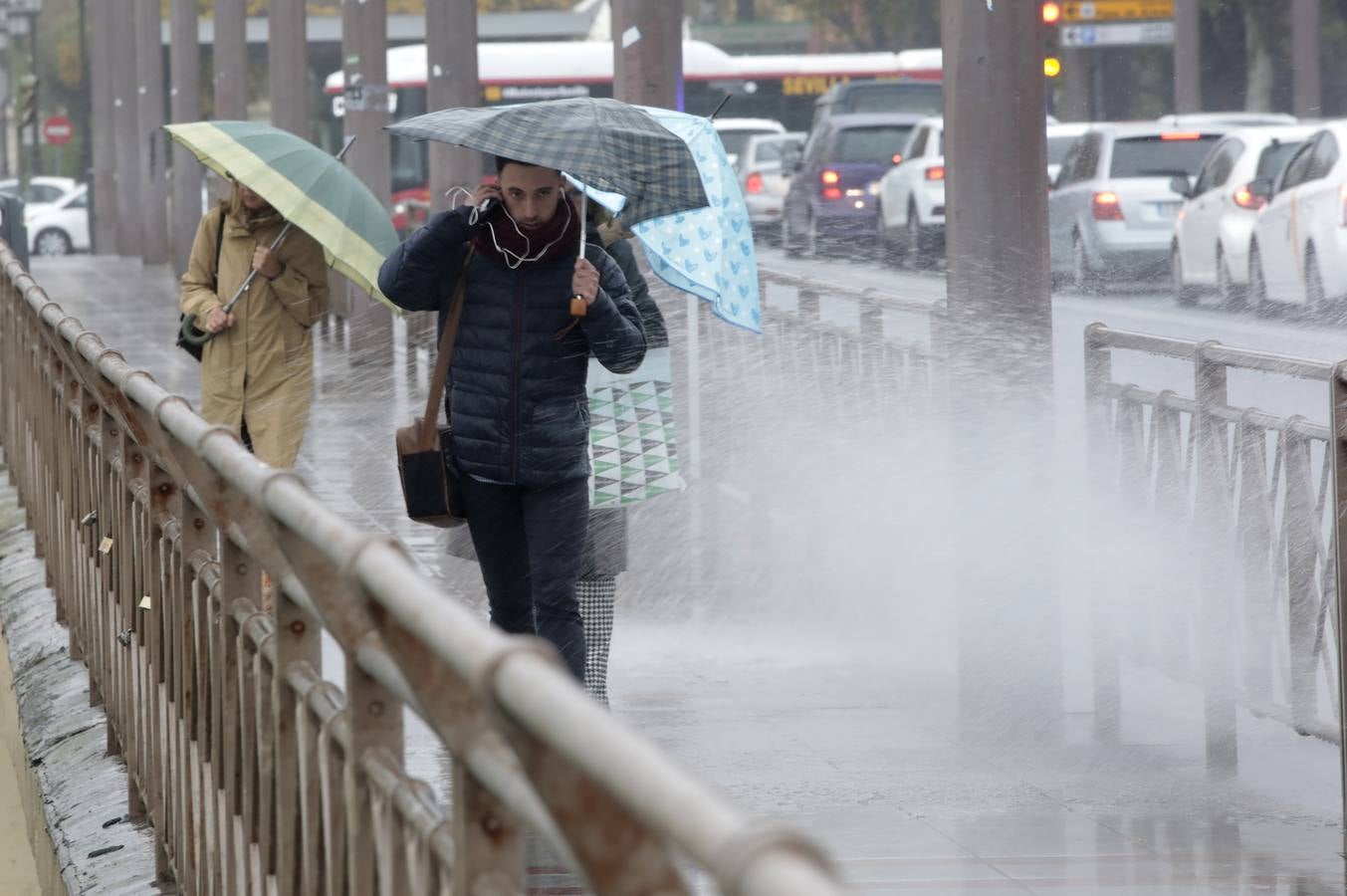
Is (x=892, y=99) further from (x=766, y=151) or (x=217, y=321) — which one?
(x=217, y=321)

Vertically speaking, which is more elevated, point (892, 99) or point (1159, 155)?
point (892, 99)

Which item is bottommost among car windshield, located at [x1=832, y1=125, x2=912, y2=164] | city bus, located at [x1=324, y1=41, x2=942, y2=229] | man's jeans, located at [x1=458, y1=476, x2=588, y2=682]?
man's jeans, located at [x1=458, y1=476, x2=588, y2=682]

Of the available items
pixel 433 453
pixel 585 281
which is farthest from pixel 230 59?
pixel 585 281

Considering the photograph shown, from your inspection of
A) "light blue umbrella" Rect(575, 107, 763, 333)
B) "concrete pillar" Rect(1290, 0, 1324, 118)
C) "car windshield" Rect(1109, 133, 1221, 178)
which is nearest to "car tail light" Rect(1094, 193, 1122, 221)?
"car windshield" Rect(1109, 133, 1221, 178)

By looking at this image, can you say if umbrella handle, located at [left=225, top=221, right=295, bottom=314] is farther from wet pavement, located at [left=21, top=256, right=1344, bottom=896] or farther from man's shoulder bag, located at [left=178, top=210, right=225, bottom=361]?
wet pavement, located at [left=21, top=256, right=1344, bottom=896]

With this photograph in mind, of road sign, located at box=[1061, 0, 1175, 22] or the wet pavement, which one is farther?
road sign, located at box=[1061, 0, 1175, 22]

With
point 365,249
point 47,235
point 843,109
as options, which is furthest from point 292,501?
point 47,235

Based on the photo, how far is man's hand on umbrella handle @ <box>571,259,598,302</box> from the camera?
5242 millimetres

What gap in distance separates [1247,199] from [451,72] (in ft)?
23.7

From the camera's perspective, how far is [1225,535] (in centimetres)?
620

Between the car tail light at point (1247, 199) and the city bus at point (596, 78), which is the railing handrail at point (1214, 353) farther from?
the city bus at point (596, 78)

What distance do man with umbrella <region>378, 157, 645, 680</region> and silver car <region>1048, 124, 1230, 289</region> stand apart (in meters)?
19.0

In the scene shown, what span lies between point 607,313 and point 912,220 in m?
24.3

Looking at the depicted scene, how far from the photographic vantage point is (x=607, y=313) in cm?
532
